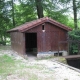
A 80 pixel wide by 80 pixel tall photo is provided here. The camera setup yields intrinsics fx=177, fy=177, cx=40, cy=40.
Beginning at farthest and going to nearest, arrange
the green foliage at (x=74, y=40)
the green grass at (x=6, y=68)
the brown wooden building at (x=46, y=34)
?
the green foliage at (x=74, y=40) < the brown wooden building at (x=46, y=34) < the green grass at (x=6, y=68)

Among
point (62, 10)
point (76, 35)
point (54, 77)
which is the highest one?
point (62, 10)

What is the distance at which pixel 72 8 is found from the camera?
25.2 meters

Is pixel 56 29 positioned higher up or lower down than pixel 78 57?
higher up

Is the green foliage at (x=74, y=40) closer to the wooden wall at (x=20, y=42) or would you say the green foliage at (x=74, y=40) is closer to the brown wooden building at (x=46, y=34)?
the brown wooden building at (x=46, y=34)

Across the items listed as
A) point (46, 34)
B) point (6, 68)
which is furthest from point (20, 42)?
point (6, 68)

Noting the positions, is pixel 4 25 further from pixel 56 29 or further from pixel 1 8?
pixel 56 29

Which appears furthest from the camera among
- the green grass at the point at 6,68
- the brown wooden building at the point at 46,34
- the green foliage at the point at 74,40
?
the green foliage at the point at 74,40

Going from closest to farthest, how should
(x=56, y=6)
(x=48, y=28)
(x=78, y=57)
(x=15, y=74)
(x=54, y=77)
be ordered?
(x=54, y=77)
(x=15, y=74)
(x=78, y=57)
(x=48, y=28)
(x=56, y=6)

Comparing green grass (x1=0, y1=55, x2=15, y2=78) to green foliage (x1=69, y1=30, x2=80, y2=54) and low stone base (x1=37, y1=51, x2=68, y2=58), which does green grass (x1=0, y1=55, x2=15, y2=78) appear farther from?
green foliage (x1=69, y1=30, x2=80, y2=54)

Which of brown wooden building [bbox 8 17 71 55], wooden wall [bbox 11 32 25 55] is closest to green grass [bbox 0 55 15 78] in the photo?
wooden wall [bbox 11 32 25 55]

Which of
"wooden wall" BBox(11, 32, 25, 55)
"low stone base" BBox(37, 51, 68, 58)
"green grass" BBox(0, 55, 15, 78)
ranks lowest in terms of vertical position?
"green grass" BBox(0, 55, 15, 78)

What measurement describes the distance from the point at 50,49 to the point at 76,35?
2608 millimetres

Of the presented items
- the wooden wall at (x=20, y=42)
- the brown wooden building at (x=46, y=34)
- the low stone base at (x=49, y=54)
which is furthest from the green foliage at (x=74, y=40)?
the wooden wall at (x=20, y=42)

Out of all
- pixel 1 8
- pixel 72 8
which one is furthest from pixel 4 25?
pixel 72 8
